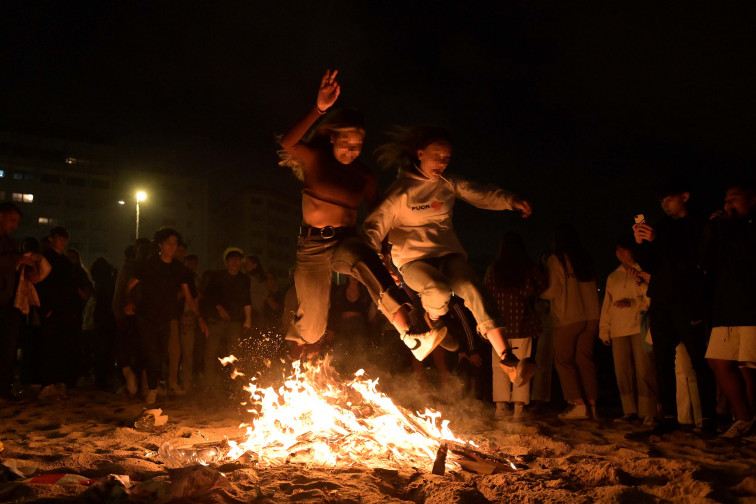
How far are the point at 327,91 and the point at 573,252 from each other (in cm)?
385

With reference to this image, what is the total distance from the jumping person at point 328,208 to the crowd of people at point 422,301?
0.01 meters

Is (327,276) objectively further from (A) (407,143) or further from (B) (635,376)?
(B) (635,376)

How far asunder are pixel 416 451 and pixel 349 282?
4169mm

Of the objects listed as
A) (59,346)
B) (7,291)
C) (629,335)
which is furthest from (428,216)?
(59,346)

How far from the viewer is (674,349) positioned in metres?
5.93

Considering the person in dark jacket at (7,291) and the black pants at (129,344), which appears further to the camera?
the black pants at (129,344)

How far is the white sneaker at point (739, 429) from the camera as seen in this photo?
5230 mm

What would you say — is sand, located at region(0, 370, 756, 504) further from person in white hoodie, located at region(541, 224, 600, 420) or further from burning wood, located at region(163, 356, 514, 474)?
person in white hoodie, located at region(541, 224, 600, 420)

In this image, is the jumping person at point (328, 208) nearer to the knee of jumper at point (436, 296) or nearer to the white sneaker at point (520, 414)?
the knee of jumper at point (436, 296)

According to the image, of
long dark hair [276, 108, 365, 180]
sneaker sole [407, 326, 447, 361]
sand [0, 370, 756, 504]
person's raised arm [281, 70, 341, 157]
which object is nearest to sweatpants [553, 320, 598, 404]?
sand [0, 370, 756, 504]

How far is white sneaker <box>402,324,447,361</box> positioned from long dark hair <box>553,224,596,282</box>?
9.81ft

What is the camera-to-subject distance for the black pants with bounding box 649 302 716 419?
18.8 ft

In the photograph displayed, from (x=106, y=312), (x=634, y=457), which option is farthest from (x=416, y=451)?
(x=106, y=312)

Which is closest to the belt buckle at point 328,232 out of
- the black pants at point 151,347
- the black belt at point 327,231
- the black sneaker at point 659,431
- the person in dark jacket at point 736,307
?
the black belt at point 327,231
